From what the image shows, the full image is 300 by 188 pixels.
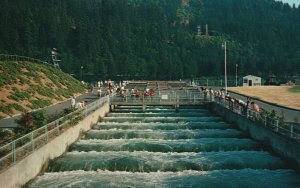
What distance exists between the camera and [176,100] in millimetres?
54281

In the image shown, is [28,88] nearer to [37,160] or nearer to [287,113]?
[287,113]

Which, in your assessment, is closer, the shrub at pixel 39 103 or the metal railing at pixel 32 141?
the metal railing at pixel 32 141

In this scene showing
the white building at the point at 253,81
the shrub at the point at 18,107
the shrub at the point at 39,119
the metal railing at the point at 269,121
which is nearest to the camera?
the metal railing at the point at 269,121

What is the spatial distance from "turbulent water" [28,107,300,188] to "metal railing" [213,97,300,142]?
69.9 inches

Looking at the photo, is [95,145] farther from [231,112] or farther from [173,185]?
[231,112]

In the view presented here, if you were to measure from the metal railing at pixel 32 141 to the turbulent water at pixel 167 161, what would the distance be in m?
Answer: 1.68

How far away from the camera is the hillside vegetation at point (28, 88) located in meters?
46.7

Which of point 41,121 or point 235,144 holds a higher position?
point 41,121

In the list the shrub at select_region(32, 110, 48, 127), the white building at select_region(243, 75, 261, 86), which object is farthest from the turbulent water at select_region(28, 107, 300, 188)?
the white building at select_region(243, 75, 261, 86)

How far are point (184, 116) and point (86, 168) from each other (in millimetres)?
25966

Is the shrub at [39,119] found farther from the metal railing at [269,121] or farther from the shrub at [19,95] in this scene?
the shrub at [19,95]

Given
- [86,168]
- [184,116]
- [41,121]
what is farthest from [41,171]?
[184,116]

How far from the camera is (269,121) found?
30734 millimetres

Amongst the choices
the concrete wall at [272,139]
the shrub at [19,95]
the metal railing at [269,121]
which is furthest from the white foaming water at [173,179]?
the shrub at [19,95]
